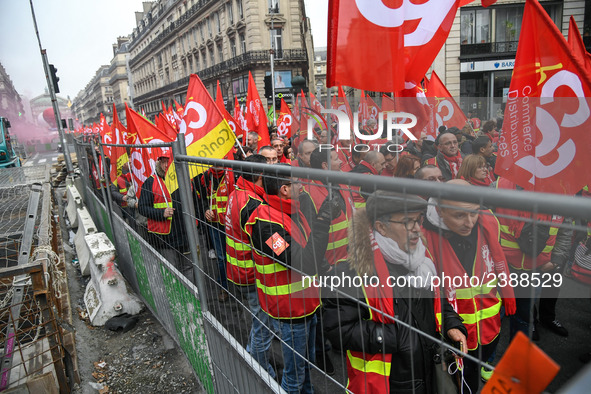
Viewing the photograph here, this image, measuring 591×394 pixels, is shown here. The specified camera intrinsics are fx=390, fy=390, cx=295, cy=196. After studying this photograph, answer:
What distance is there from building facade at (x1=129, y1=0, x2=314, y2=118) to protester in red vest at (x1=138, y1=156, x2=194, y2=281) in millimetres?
20552

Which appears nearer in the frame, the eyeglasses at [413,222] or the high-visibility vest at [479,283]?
the eyeglasses at [413,222]

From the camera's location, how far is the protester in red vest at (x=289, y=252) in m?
1.43

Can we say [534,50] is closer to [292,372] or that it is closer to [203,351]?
[292,372]

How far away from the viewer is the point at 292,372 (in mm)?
2457

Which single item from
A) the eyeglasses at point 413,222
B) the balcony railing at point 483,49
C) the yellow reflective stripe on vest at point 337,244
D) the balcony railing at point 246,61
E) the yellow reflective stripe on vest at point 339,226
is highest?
the balcony railing at point 246,61

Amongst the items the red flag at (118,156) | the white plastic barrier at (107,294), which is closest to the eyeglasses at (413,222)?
the white plastic barrier at (107,294)

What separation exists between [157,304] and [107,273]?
2.91ft

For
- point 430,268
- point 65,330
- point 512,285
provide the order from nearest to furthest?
point 430,268 < point 512,285 < point 65,330

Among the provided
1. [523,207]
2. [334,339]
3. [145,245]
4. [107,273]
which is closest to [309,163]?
[145,245]

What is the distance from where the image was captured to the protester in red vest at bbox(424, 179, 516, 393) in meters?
0.91

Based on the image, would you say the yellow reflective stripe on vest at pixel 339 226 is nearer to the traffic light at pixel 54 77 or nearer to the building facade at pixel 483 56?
the traffic light at pixel 54 77

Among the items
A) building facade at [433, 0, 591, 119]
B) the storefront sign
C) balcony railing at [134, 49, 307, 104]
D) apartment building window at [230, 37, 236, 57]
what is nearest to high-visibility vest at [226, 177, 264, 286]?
building facade at [433, 0, 591, 119]

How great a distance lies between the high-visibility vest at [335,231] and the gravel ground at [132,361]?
249 centimetres

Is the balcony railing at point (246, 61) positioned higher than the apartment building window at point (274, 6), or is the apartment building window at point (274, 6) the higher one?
the apartment building window at point (274, 6)
